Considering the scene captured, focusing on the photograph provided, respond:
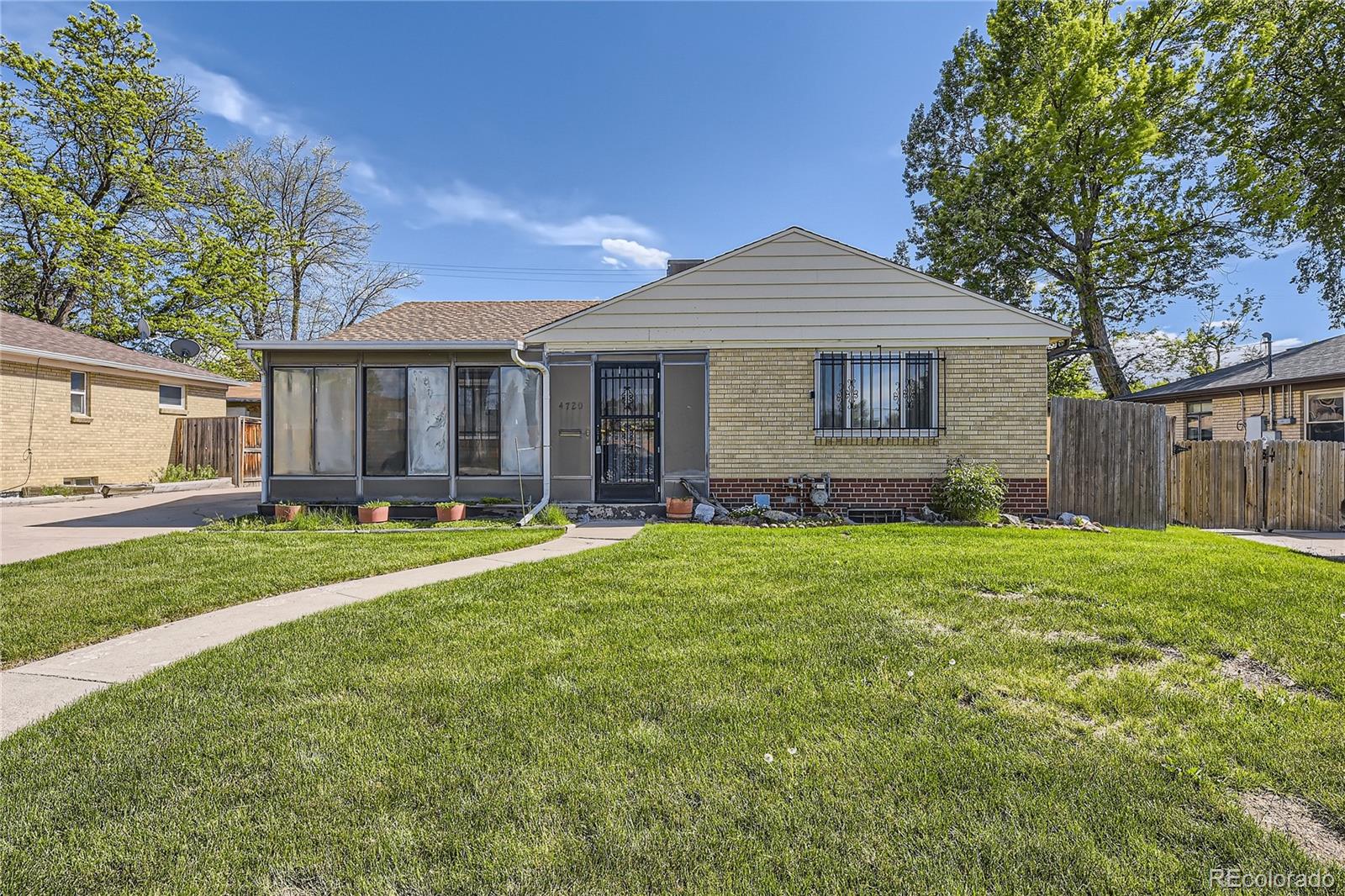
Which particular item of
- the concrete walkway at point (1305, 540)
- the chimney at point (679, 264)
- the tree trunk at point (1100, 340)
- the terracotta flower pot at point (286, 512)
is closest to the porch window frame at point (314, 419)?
the terracotta flower pot at point (286, 512)

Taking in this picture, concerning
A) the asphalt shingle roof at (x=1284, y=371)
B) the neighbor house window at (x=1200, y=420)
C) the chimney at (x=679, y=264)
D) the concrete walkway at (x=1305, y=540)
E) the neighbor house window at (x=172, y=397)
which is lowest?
the concrete walkway at (x=1305, y=540)

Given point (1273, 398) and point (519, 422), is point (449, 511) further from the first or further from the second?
point (1273, 398)

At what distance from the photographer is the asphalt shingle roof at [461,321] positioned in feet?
33.9

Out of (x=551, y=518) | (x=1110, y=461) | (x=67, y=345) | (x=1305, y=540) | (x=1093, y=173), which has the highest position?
(x=1093, y=173)

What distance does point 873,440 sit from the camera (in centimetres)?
940

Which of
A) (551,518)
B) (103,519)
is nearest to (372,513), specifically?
(551,518)

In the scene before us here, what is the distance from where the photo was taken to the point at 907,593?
4594 millimetres

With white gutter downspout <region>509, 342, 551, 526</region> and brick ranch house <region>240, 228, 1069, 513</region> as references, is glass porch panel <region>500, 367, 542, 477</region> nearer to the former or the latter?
brick ranch house <region>240, 228, 1069, 513</region>

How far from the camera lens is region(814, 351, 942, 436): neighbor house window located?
9422mm

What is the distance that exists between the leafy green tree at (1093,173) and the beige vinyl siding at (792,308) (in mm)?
Answer: 9940

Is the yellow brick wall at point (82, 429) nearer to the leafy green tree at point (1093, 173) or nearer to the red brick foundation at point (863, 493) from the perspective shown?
the red brick foundation at point (863, 493)

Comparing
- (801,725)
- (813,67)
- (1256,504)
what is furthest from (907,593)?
(813,67)

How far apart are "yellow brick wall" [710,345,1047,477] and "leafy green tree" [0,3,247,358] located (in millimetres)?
23443

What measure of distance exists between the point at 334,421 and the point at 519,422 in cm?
316
